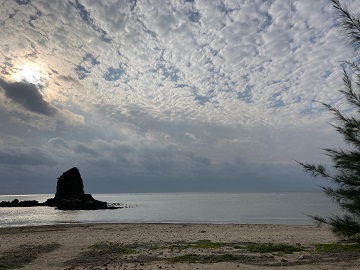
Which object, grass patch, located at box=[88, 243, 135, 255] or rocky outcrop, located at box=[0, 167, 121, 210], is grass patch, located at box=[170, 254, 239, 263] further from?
rocky outcrop, located at box=[0, 167, 121, 210]

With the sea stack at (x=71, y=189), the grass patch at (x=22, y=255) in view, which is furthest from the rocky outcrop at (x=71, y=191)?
the grass patch at (x=22, y=255)

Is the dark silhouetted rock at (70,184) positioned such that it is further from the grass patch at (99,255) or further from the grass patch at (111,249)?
the grass patch at (99,255)

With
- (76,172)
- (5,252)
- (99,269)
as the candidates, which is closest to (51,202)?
(76,172)

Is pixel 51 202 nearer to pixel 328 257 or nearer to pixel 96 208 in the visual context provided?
pixel 96 208

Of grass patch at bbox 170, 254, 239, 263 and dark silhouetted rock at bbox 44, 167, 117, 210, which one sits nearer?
grass patch at bbox 170, 254, 239, 263

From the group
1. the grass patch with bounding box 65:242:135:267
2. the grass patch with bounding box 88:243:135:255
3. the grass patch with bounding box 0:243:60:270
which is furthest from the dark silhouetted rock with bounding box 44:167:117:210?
the grass patch with bounding box 65:242:135:267

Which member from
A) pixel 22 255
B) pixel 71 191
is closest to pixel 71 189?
pixel 71 191

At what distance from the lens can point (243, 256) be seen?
1836cm

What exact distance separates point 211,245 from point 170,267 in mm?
8010

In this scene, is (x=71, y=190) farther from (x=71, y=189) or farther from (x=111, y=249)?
(x=111, y=249)

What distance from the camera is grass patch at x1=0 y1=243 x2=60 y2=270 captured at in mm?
17266

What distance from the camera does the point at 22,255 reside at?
2006 cm

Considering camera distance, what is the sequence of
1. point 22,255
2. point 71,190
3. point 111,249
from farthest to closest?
point 71,190 < point 111,249 < point 22,255

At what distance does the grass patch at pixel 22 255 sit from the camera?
17.3m
